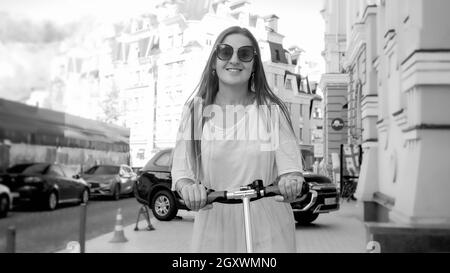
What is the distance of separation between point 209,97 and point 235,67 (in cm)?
13

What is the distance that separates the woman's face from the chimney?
3.56ft

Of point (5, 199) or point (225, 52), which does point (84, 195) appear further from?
point (225, 52)

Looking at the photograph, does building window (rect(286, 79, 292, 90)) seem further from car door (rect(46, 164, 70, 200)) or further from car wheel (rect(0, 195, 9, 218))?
car wheel (rect(0, 195, 9, 218))

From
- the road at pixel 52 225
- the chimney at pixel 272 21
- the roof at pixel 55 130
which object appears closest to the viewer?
the roof at pixel 55 130

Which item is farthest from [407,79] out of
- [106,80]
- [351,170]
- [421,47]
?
[351,170]

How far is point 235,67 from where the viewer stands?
5.57 ft

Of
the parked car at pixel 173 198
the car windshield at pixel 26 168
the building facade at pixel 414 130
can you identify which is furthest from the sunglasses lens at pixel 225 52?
the parked car at pixel 173 198

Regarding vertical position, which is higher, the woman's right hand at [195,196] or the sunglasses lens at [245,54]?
the sunglasses lens at [245,54]

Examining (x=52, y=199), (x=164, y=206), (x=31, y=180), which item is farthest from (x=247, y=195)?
(x=164, y=206)

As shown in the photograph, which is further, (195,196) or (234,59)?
(234,59)

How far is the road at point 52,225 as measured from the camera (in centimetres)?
290

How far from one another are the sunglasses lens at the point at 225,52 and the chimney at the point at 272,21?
3.62ft

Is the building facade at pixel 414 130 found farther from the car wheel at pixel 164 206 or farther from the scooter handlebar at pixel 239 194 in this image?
the car wheel at pixel 164 206

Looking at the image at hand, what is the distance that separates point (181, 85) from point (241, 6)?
1.72ft
